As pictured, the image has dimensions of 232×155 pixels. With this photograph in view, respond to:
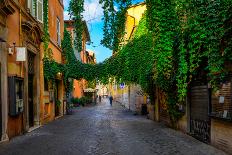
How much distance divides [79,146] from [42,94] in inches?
335

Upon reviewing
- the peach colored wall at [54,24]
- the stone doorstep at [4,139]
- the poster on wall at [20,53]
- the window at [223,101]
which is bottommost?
the stone doorstep at [4,139]

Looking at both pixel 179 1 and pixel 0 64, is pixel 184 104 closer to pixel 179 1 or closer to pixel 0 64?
pixel 179 1

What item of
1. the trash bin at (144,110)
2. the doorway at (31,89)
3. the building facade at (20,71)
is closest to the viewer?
the building facade at (20,71)

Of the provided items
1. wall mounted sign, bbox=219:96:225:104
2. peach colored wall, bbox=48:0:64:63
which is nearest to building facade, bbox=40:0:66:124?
peach colored wall, bbox=48:0:64:63

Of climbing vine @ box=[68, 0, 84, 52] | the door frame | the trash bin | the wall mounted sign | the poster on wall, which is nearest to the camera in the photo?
climbing vine @ box=[68, 0, 84, 52]

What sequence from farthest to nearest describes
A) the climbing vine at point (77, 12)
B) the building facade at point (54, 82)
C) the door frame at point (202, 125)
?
the building facade at point (54, 82)
the door frame at point (202, 125)
the climbing vine at point (77, 12)

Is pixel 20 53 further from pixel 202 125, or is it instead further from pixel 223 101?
pixel 223 101

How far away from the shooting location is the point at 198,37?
1098 cm

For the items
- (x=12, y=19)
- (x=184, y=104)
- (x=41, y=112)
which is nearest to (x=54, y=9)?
(x=41, y=112)

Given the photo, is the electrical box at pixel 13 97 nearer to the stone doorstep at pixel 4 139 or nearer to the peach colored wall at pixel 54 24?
the stone doorstep at pixel 4 139

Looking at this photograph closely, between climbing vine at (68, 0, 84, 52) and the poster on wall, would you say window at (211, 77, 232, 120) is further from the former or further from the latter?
the poster on wall

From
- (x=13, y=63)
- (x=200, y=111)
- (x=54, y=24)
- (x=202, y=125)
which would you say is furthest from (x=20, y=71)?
(x=54, y=24)

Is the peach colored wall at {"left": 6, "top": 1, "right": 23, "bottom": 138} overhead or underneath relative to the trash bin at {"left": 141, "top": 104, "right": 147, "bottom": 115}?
overhead

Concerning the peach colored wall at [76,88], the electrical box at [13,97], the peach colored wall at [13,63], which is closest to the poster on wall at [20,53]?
the peach colored wall at [13,63]
